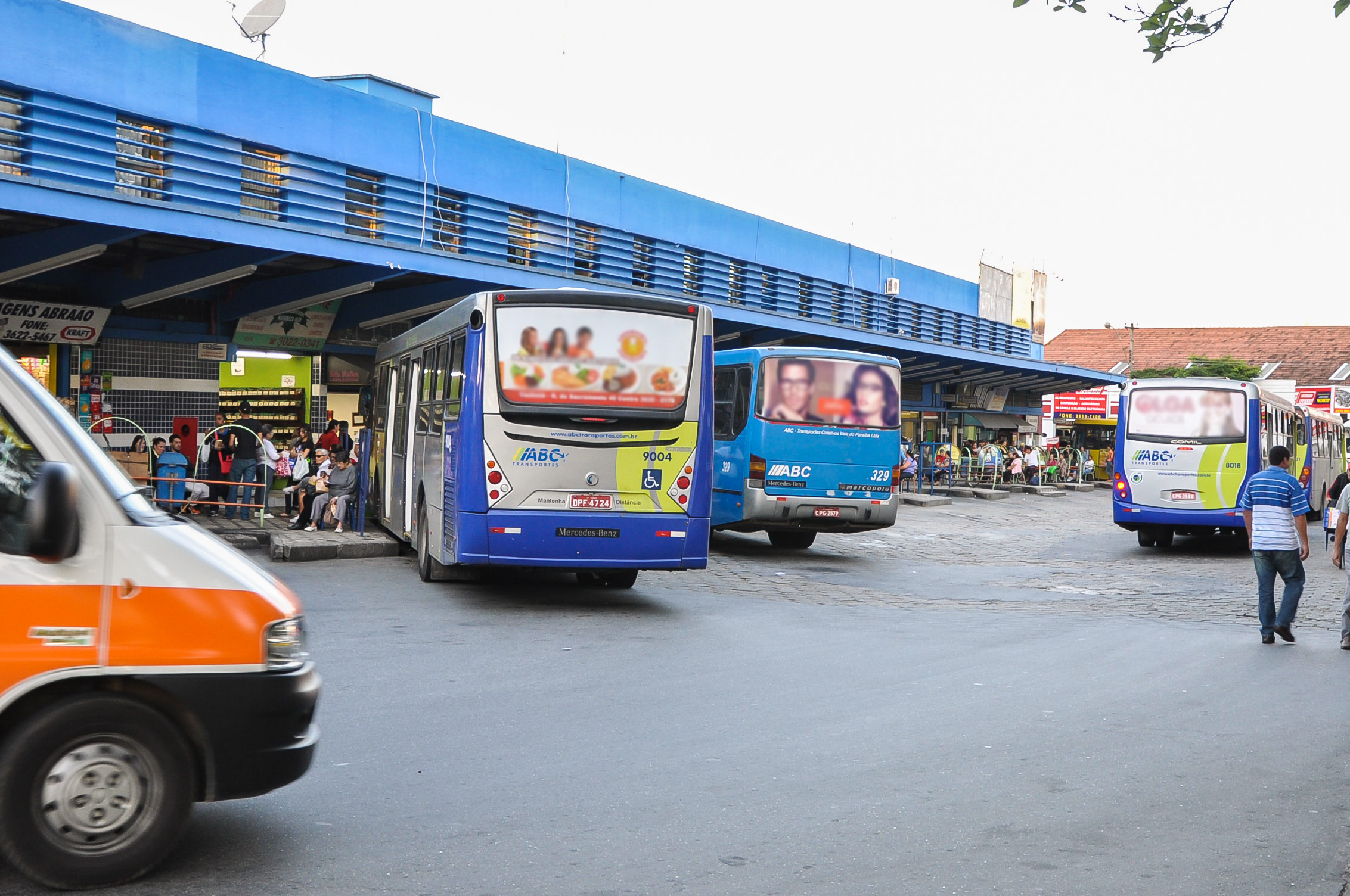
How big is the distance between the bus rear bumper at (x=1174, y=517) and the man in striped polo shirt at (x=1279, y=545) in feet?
32.1

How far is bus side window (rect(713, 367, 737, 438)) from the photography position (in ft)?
64.3

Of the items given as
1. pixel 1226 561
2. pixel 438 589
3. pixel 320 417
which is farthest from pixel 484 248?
pixel 1226 561

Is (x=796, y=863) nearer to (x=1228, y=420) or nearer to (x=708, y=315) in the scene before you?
(x=708, y=315)

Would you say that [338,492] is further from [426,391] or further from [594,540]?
[594,540]

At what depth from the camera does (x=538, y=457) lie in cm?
1234

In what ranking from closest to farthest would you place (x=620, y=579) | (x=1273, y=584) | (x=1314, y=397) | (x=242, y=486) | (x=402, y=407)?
(x=1273, y=584), (x=620, y=579), (x=402, y=407), (x=242, y=486), (x=1314, y=397)

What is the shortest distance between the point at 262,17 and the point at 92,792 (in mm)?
21030

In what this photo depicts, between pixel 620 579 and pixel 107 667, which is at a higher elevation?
pixel 107 667

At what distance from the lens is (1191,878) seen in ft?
16.3

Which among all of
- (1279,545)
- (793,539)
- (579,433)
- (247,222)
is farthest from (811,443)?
(247,222)

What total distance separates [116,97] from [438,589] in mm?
9634

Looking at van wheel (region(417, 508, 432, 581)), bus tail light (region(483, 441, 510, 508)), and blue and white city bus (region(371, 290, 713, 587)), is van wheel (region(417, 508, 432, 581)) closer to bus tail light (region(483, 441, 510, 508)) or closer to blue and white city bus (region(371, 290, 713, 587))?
blue and white city bus (region(371, 290, 713, 587))

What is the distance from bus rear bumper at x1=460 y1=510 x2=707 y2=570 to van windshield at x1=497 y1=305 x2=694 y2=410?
1074 millimetres

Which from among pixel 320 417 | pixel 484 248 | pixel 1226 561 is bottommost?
pixel 1226 561
